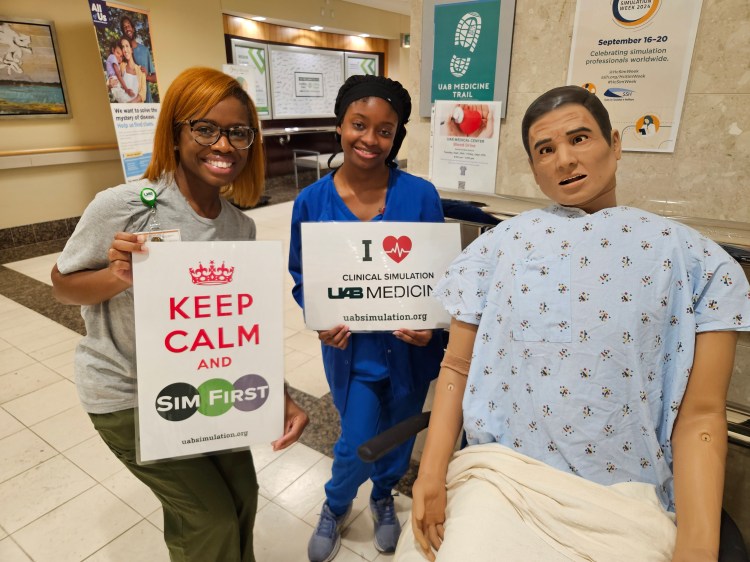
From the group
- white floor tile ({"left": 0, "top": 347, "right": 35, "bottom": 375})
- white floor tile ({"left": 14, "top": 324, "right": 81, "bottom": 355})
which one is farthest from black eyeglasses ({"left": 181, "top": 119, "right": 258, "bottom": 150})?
white floor tile ({"left": 14, "top": 324, "right": 81, "bottom": 355})

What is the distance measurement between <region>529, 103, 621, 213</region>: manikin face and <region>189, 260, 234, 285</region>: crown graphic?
0.80 m

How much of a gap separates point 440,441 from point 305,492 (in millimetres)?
1128

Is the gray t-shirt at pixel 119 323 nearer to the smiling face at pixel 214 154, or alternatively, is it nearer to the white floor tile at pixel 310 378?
the smiling face at pixel 214 154

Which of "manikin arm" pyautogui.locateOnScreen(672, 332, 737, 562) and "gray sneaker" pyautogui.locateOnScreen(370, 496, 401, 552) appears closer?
"manikin arm" pyautogui.locateOnScreen(672, 332, 737, 562)

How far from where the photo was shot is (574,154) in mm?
1083

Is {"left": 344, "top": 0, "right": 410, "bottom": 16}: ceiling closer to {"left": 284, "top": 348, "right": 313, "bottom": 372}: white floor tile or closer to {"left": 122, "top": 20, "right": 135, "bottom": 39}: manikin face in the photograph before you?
{"left": 122, "top": 20, "right": 135, "bottom": 39}: manikin face

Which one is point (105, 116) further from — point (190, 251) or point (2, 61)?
point (190, 251)

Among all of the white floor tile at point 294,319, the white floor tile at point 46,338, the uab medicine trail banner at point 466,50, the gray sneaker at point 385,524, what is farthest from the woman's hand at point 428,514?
the white floor tile at point 46,338

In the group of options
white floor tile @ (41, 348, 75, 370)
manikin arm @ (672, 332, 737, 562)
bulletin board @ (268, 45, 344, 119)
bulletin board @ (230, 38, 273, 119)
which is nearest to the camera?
manikin arm @ (672, 332, 737, 562)

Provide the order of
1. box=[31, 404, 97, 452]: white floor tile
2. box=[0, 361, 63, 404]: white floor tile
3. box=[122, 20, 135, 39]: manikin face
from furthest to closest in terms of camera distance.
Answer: box=[122, 20, 135, 39]: manikin face, box=[0, 361, 63, 404]: white floor tile, box=[31, 404, 97, 452]: white floor tile

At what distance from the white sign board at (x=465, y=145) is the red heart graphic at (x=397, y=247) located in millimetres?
864

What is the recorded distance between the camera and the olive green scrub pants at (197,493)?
121 cm

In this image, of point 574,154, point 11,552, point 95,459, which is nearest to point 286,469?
point 95,459

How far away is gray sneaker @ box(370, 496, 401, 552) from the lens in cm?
179
